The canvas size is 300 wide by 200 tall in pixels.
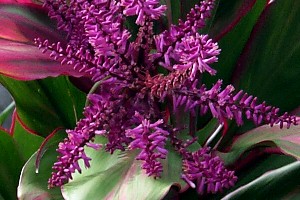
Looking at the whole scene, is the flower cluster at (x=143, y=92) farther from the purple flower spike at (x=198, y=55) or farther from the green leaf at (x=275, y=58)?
the green leaf at (x=275, y=58)

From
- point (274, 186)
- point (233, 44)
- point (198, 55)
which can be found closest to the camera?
point (198, 55)

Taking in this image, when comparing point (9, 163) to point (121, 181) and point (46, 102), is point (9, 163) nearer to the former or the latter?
point (46, 102)

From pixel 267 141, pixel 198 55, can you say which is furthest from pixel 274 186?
pixel 198 55

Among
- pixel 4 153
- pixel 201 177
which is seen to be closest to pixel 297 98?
pixel 201 177

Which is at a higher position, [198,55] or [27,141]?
[198,55]

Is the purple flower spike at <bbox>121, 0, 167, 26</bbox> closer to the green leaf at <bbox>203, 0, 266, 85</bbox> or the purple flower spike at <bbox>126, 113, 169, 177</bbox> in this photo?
the purple flower spike at <bbox>126, 113, 169, 177</bbox>

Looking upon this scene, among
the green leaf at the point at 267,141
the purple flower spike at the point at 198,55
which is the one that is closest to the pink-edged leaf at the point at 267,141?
the green leaf at the point at 267,141

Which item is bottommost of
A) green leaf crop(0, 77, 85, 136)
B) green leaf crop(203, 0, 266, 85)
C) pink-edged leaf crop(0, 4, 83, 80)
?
green leaf crop(0, 77, 85, 136)

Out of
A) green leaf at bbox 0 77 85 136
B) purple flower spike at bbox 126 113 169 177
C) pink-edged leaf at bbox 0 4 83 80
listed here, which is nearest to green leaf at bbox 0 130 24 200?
green leaf at bbox 0 77 85 136
